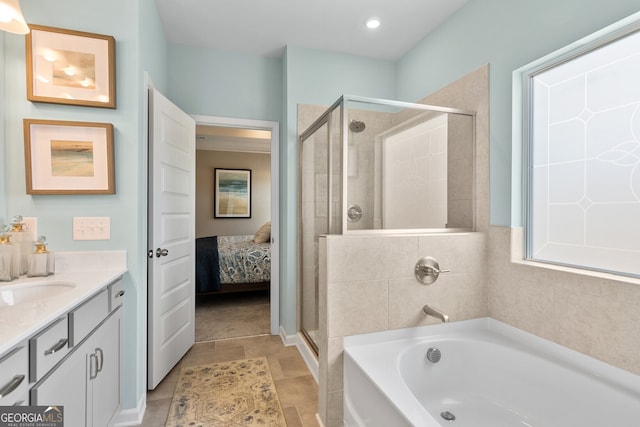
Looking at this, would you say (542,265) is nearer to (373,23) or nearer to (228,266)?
(373,23)

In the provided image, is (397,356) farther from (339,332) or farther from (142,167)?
(142,167)

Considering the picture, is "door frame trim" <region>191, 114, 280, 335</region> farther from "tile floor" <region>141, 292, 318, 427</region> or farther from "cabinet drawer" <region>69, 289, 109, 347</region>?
"cabinet drawer" <region>69, 289, 109, 347</region>

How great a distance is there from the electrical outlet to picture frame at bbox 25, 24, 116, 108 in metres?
0.63

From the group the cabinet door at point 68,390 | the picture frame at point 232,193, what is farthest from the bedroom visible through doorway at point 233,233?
the cabinet door at point 68,390

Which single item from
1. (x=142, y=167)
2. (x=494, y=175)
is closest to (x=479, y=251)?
(x=494, y=175)

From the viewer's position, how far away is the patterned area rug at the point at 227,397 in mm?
1824

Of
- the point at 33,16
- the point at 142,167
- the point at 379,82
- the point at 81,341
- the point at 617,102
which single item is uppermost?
the point at 379,82

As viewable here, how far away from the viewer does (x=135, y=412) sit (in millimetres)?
1789

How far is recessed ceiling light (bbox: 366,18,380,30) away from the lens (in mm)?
2472

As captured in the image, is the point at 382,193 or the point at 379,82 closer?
the point at 382,193

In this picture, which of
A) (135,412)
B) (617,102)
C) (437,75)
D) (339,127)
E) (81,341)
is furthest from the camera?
(437,75)

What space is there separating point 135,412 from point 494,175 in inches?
103

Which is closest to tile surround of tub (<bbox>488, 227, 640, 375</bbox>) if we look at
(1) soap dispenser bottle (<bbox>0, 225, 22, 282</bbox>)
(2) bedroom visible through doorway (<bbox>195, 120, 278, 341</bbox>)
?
(2) bedroom visible through doorway (<bbox>195, 120, 278, 341</bbox>)

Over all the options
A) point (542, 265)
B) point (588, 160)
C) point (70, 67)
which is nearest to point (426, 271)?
point (542, 265)
